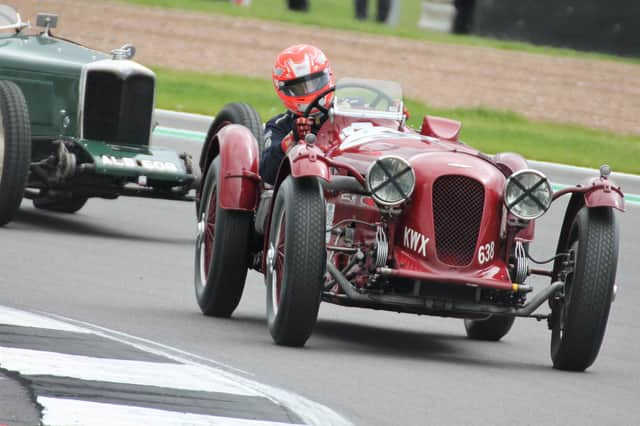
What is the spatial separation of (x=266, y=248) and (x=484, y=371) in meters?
1.49

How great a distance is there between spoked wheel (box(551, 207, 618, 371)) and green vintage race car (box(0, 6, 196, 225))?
545cm

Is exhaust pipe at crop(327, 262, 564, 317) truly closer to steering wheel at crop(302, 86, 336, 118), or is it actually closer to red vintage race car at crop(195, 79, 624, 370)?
red vintage race car at crop(195, 79, 624, 370)

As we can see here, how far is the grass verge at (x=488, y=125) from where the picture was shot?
22.3 m

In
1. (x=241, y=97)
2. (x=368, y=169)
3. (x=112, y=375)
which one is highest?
(x=368, y=169)

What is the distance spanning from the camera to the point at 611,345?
10117 mm

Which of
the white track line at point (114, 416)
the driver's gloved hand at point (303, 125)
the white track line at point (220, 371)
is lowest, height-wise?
the white track line at point (220, 371)

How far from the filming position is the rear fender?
9594 mm

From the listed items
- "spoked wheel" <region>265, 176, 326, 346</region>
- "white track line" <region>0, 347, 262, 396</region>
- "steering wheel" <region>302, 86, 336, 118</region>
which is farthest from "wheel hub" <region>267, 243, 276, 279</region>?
"white track line" <region>0, 347, 262, 396</region>

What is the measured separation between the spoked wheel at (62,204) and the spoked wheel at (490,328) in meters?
5.37

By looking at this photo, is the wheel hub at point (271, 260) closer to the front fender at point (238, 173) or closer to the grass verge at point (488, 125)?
the front fender at point (238, 173)

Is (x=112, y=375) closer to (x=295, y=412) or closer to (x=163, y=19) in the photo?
(x=295, y=412)

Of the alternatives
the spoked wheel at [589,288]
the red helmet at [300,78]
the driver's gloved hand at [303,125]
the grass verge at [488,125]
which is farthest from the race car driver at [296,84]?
the grass verge at [488,125]

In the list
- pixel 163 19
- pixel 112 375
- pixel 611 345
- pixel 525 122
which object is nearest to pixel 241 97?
pixel 525 122

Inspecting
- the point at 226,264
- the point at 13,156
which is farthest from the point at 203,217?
the point at 13,156
